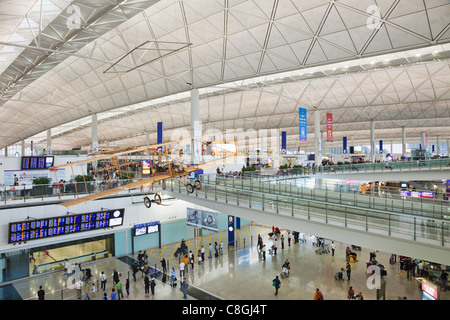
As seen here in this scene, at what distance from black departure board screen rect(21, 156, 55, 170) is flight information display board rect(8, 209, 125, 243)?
349 inches

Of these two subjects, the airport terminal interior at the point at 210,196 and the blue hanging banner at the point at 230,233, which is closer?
the airport terminal interior at the point at 210,196

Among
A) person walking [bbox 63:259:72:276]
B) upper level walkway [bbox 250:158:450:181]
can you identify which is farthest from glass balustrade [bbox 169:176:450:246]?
person walking [bbox 63:259:72:276]

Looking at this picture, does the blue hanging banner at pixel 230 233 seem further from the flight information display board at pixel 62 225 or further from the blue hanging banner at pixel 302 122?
the blue hanging banner at pixel 302 122

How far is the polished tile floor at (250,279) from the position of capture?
15.4 meters

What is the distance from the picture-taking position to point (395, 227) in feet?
34.6

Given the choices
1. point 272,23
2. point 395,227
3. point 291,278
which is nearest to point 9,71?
point 272,23

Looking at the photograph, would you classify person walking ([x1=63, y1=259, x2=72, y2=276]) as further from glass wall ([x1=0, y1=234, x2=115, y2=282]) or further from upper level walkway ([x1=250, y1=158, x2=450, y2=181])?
upper level walkway ([x1=250, y1=158, x2=450, y2=181])

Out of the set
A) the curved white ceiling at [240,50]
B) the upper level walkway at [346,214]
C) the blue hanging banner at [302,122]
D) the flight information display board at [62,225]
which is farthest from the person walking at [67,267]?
the blue hanging banner at [302,122]

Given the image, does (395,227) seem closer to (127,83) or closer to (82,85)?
(127,83)

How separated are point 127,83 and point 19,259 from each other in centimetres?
1971

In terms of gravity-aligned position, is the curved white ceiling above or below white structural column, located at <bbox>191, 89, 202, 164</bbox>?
above

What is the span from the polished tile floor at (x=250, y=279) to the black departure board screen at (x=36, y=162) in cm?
1036

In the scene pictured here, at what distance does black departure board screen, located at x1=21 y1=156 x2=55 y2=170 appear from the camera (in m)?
24.6

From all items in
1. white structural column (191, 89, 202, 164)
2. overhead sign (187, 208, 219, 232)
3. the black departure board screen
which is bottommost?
overhead sign (187, 208, 219, 232)
